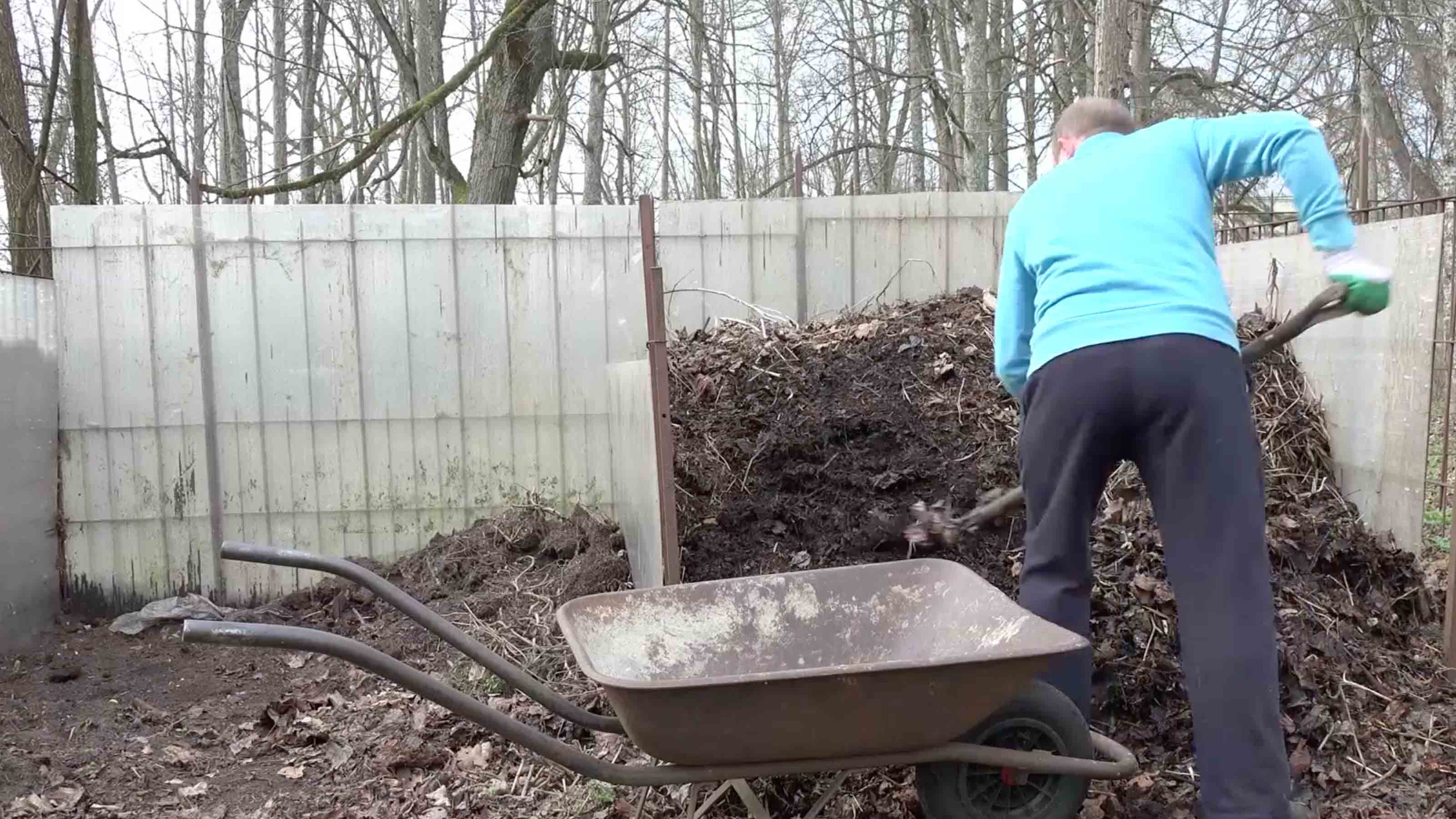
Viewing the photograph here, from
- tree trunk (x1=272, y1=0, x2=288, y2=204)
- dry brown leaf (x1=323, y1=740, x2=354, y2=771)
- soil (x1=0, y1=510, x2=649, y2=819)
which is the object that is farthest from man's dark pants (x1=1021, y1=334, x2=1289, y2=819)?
tree trunk (x1=272, y1=0, x2=288, y2=204)

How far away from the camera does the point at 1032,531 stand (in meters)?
2.59

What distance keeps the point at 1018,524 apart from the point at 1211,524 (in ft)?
5.79

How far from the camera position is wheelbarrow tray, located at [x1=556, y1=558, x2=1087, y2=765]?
6.63ft

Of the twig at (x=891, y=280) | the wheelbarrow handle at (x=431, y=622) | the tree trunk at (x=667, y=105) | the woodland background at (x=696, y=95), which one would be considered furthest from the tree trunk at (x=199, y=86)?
the wheelbarrow handle at (x=431, y=622)

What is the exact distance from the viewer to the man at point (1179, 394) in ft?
7.13

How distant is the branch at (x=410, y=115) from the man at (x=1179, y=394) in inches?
224

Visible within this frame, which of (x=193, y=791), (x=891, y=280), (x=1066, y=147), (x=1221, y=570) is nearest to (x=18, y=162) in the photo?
(x=193, y=791)

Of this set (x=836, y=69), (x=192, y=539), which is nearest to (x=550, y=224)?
(x=192, y=539)

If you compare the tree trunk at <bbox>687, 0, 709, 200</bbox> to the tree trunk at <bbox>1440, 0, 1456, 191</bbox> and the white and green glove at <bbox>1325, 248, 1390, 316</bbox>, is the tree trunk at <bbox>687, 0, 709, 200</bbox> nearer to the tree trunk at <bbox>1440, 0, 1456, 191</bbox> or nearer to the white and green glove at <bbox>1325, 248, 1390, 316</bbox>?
the tree trunk at <bbox>1440, 0, 1456, 191</bbox>

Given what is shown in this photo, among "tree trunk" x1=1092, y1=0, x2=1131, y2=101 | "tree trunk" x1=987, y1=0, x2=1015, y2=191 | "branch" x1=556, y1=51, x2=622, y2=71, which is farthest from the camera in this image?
"tree trunk" x1=987, y1=0, x2=1015, y2=191

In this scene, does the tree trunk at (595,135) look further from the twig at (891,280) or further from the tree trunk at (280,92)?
the twig at (891,280)

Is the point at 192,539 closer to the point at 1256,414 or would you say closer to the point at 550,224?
the point at 550,224

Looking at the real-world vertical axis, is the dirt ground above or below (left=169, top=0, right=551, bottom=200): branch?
below

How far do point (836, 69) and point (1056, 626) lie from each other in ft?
45.5
